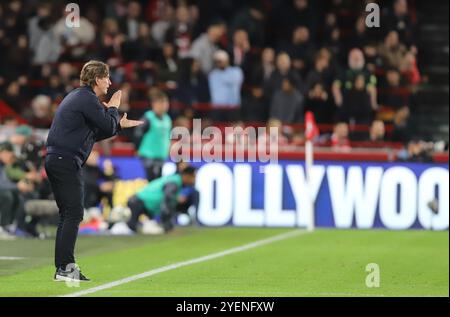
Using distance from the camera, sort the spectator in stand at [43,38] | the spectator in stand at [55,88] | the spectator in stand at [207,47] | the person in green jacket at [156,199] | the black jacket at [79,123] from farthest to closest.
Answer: the spectator in stand at [43,38] → the spectator in stand at [55,88] → the spectator in stand at [207,47] → the person in green jacket at [156,199] → the black jacket at [79,123]

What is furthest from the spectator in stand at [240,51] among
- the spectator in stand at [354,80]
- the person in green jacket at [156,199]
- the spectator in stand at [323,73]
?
the person in green jacket at [156,199]

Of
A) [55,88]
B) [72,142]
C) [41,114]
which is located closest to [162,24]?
[55,88]

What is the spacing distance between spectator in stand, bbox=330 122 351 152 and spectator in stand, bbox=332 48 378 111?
59.1 inches

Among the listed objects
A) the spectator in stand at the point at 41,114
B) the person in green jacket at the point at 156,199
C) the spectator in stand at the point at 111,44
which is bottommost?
the person in green jacket at the point at 156,199

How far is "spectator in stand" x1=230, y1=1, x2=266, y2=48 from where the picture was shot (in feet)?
90.3

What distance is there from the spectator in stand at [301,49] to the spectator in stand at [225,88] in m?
1.22

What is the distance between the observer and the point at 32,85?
2780cm

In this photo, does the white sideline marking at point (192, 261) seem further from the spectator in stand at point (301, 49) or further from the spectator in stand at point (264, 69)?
the spectator in stand at point (301, 49)

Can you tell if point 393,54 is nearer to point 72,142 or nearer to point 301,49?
point 301,49

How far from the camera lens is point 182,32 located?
27.8 m

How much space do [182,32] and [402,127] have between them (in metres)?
5.75

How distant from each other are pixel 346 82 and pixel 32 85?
6.83 meters

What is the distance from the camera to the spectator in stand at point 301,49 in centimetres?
2661

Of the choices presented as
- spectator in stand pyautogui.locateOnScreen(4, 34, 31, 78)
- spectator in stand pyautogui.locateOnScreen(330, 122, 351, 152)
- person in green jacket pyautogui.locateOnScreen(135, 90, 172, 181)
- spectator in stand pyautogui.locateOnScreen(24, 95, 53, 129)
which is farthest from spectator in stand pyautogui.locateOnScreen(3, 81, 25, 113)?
spectator in stand pyautogui.locateOnScreen(330, 122, 351, 152)
